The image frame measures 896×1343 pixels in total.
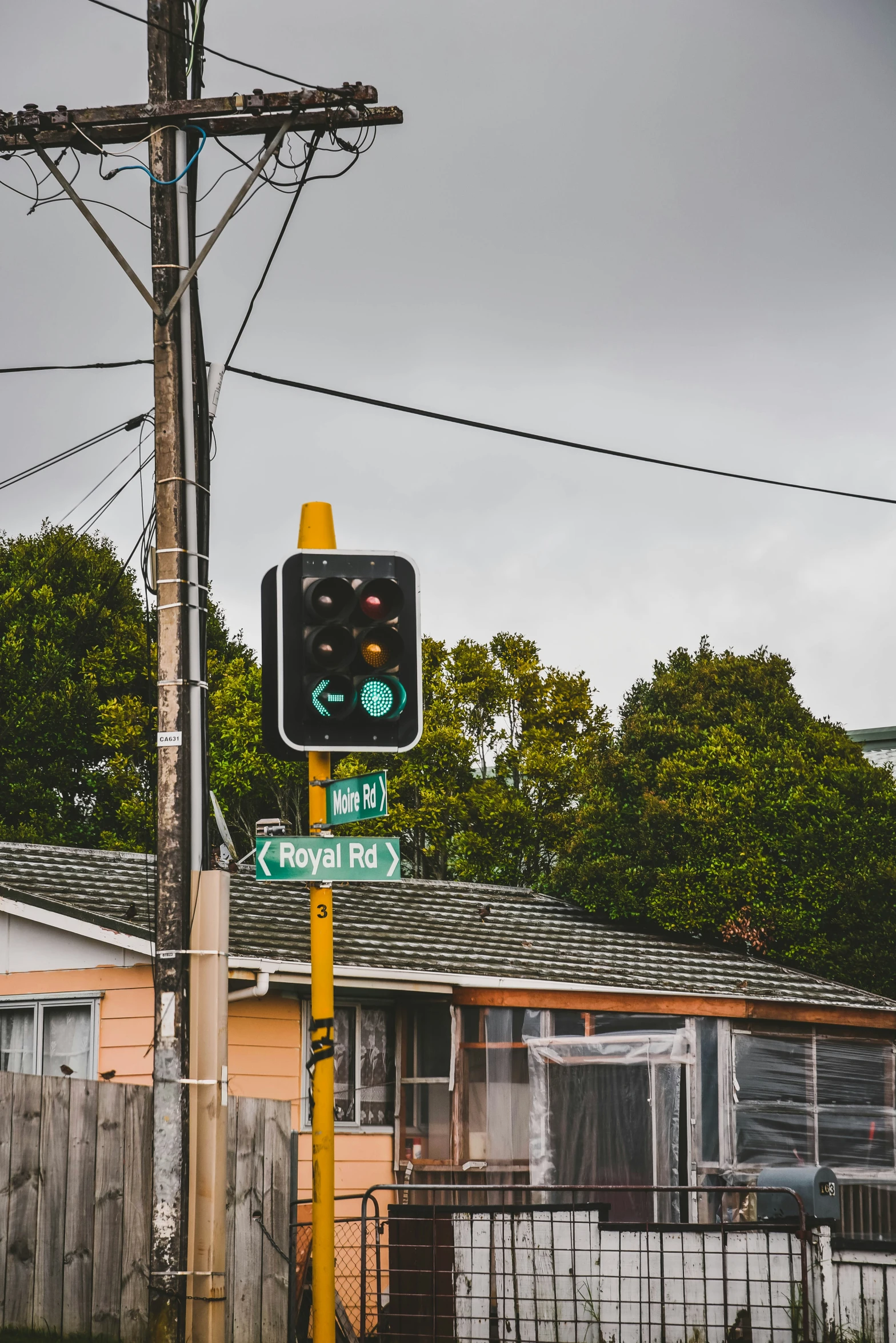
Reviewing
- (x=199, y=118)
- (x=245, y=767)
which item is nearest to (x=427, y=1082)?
(x=199, y=118)

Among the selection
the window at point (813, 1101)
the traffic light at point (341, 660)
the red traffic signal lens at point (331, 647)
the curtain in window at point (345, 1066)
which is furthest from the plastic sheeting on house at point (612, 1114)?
the red traffic signal lens at point (331, 647)

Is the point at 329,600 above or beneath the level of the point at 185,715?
above

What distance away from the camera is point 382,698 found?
7.67 metres

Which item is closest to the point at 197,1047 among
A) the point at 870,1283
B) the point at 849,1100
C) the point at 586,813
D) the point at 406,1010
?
the point at 870,1283

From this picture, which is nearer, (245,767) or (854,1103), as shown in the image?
(854,1103)

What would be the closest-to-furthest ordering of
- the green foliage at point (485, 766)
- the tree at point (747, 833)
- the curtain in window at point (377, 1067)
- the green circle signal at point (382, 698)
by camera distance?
the green circle signal at point (382, 698) < the curtain in window at point (377, 1067) < the tree at point (747, 833) < the green foliage at point (485, 766)

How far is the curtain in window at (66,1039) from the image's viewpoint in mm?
14195

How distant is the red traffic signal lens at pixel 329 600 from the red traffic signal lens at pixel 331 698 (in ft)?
1.00

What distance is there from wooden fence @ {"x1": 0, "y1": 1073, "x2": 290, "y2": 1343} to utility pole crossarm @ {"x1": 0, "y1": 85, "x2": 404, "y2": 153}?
571 cm

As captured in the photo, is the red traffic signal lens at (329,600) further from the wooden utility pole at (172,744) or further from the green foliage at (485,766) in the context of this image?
the green foliage at (485,766)

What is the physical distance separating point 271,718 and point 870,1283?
20.7 ft

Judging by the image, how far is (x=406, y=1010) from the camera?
52.2 feet

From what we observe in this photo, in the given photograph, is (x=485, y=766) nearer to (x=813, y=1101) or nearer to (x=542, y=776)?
(x=542, y=776)

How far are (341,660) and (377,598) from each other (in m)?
0.38
